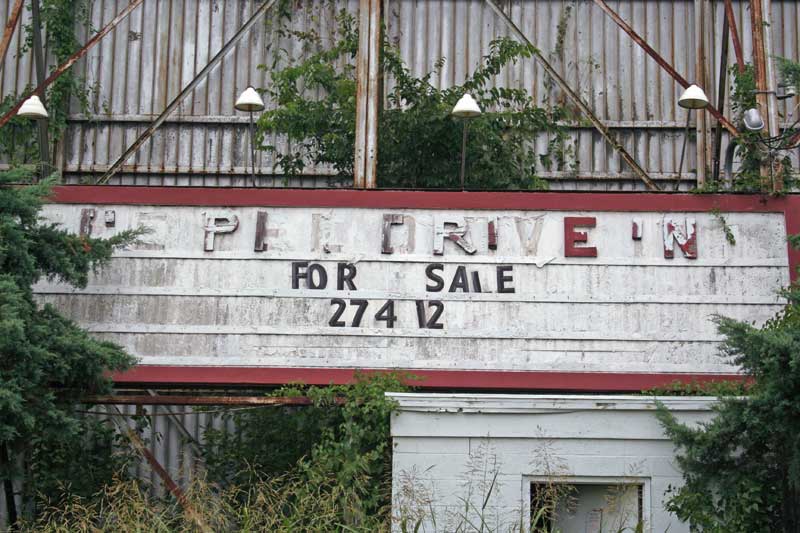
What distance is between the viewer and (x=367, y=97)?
1077 centimetres

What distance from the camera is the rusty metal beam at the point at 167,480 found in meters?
7.75

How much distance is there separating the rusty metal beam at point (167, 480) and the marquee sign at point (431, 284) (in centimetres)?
80

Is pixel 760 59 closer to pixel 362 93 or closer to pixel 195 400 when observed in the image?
pixel 362 93

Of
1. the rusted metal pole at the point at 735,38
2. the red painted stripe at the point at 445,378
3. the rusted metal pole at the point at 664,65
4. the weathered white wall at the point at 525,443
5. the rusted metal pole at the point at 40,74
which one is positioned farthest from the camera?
the rusted metal pole at the point at 40,74

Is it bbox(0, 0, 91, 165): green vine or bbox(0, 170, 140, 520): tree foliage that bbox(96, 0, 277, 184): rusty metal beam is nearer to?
bbox(0, 0, 91, 165): green vine

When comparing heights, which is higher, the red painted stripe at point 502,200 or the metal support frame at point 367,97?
the metal support frame at point 367,97

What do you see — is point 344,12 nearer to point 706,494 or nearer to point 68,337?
point 68,337

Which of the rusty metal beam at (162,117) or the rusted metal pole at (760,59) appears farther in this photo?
the rusty metal beam at (162,117)

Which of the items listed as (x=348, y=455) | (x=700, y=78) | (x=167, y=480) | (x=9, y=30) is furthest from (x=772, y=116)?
(x=9, y=30)

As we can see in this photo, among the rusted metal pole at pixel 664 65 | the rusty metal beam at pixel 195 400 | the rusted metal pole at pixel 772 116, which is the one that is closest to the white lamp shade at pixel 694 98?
the rusted metal pole at pixel 664 65

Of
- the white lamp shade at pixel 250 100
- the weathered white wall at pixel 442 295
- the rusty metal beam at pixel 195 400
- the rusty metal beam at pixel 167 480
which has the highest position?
the white lamp shade at pixel 250 100

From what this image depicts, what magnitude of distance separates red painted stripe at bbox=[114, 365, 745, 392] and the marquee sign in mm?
15

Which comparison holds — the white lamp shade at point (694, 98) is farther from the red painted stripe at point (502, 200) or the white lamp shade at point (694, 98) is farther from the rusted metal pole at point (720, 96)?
the rusted metal pole at point (720, 96)

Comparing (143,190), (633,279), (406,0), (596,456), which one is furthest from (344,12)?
(596,456)
